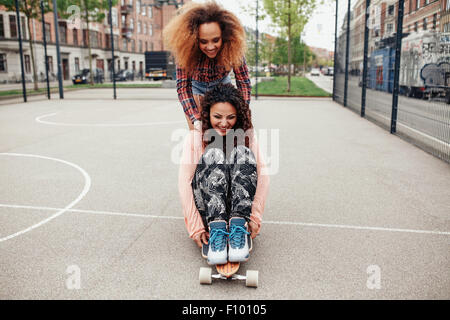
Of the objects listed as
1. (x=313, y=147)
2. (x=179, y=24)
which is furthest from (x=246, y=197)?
(x=313, y=147)

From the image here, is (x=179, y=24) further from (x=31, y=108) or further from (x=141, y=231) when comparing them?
(x=31, y=108)

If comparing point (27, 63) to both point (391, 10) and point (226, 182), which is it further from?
point (226, 182)

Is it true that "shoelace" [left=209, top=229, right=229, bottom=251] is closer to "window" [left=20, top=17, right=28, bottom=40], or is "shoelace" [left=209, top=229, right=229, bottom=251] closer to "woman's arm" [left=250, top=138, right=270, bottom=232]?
"woman's arm" [left=250, top=138, right=270, bottom=232]

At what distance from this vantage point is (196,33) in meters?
3.10

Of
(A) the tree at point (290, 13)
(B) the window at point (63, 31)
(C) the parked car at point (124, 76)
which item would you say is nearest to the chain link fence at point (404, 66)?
(A) the tree at point (290, 13)

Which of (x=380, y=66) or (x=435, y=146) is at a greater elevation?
(x=380, y=66)

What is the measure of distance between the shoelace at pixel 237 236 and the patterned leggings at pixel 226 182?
100 mm

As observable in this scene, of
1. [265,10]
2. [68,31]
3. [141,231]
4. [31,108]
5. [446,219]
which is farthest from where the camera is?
[68,31]

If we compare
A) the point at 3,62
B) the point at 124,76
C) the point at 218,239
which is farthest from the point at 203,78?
the point at 124,76

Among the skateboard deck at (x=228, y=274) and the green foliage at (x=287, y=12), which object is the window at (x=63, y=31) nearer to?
the green foliage at (x=287, y=12)

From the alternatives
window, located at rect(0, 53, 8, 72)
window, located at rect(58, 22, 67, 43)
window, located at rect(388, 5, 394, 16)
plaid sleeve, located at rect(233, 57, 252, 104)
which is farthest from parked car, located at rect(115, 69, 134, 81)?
plaid sleeve, located at rect(233, 57, 252, 104)

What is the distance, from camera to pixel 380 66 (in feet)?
30.1

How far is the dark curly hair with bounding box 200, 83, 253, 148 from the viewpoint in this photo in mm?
2889

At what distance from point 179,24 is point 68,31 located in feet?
143
